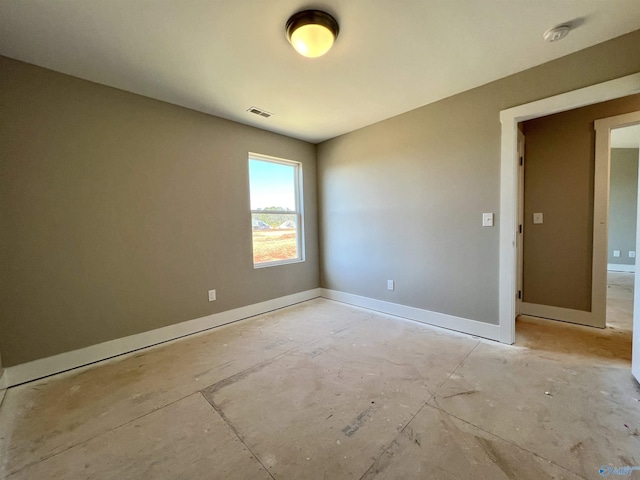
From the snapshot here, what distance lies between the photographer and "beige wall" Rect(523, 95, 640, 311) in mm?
2742

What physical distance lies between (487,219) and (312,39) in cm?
219

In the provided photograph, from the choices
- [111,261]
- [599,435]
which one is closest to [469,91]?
[599,435]

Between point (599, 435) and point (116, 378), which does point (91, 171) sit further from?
point (599, 435)

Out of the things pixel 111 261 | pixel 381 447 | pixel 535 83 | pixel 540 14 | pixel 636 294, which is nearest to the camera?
pixel 381 447

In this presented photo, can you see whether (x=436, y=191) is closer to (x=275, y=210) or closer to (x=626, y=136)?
(x=275, y=210)

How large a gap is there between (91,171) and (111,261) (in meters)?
0.82

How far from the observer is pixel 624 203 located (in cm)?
527

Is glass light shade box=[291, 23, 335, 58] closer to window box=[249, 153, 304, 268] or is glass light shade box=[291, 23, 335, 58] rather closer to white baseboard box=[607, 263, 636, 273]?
window box=[249, 153, 304, 268]

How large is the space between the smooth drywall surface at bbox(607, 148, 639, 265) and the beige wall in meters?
3.94

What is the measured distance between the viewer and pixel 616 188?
5.38 metres

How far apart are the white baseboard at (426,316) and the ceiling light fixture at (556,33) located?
2.36m

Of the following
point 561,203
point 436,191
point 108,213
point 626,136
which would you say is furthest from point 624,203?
point 108,213

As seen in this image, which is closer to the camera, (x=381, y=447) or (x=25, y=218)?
(x=381, y=447)

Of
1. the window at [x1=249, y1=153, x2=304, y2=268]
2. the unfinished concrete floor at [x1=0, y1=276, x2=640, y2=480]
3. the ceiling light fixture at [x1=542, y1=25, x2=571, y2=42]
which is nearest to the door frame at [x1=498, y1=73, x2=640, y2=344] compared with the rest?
the unfinished concrete floor at [x1=0, y1=276, x2=640, y2=480]
